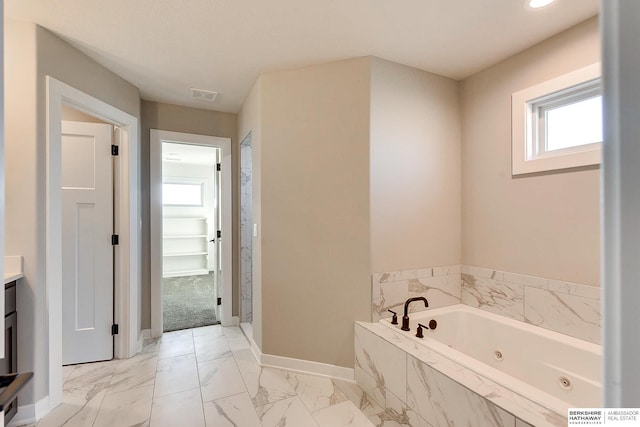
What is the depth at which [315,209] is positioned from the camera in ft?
7.25

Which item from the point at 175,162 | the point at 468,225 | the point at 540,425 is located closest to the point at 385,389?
the point at 540,425

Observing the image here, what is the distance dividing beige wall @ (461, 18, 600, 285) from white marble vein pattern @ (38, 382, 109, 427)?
2884 mm

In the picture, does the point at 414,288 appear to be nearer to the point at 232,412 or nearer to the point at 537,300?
the point at 537,300

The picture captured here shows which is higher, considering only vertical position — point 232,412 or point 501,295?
point 501,295

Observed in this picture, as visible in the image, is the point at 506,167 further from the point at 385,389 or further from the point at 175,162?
the point at 175,162

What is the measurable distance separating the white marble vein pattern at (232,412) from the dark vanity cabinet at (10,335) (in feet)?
3.38

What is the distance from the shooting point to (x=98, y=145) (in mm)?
2387

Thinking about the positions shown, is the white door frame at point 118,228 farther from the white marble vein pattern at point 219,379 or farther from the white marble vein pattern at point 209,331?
the white marble vein pattern at point 219,379

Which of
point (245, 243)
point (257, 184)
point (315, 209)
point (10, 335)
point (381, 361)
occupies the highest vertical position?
point (257, 184)

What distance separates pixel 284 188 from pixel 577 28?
214 centimetres

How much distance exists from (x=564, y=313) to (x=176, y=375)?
2755mm

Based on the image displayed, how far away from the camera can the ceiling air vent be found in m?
2.65

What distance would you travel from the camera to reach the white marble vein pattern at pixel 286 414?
5.50 ft

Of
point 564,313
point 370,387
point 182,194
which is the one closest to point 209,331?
point 370,387
